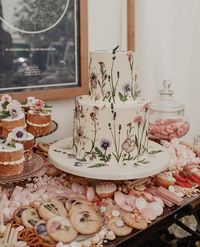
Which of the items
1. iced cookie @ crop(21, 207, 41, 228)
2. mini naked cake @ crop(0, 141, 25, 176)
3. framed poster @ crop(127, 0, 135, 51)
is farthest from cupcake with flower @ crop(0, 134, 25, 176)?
framed poster @ crop(127, 0, 135, 51)

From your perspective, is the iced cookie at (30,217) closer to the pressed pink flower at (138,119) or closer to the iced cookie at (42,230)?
the iced cookie at (42,230)

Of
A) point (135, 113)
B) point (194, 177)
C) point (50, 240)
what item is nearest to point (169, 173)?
point (194, 177)

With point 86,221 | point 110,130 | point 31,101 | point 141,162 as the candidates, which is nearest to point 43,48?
point 31,101

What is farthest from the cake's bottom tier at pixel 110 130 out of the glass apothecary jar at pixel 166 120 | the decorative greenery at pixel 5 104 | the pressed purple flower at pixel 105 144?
the glass apothecary jar at pixel 166 120

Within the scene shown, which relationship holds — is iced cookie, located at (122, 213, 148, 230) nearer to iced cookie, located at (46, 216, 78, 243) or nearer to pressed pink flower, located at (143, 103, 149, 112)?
iced cookie, located at (46, 216, 78, 243)

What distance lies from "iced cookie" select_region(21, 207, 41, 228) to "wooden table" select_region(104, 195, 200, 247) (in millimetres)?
170

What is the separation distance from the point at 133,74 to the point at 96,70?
109 mm

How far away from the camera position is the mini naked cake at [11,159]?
788 millimetres

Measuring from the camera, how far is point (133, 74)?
934 mm

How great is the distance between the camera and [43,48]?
1106 mm

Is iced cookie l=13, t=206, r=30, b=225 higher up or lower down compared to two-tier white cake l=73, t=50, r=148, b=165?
lower down

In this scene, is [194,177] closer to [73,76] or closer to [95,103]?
[95,103]

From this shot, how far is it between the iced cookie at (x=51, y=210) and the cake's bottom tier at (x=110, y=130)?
6.6 inches

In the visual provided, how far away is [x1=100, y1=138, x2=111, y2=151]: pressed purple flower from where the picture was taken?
89cm
